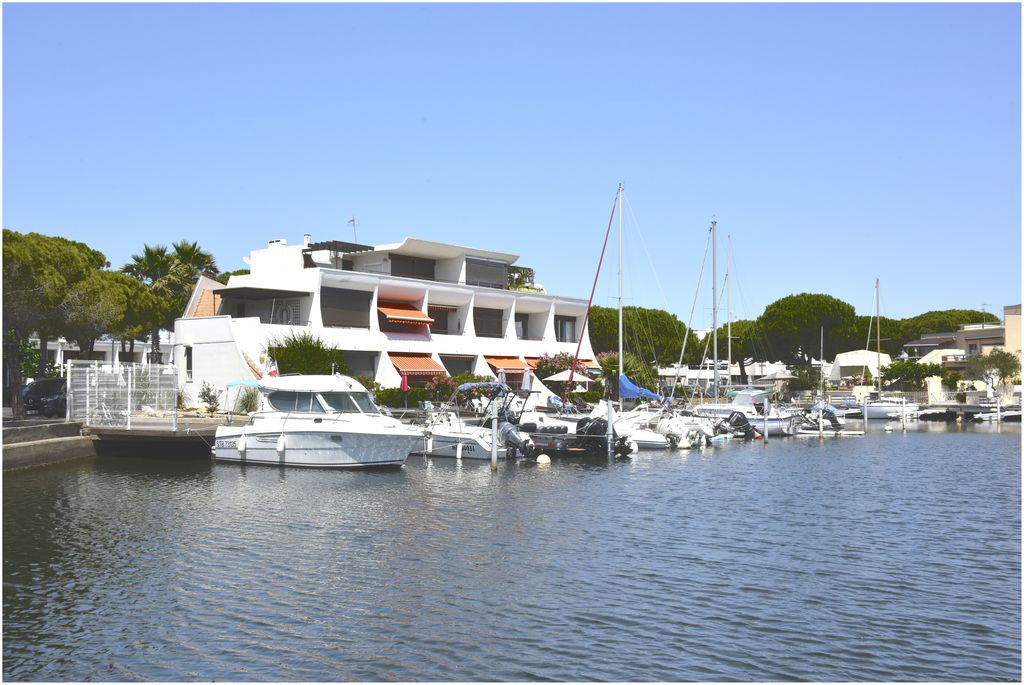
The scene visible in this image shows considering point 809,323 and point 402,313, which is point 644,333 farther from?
point 402,313

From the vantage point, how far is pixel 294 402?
116 feet

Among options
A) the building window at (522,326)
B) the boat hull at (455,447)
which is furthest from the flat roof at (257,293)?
the building window at (522,326)

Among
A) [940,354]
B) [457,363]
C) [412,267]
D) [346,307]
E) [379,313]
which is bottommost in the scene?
[457,363]

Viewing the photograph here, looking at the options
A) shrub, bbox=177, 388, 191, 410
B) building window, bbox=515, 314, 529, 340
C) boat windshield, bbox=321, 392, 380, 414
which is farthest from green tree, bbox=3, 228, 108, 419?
building window, bbox=515, 314, 529, 340

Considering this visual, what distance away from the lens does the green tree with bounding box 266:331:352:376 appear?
1944 inches

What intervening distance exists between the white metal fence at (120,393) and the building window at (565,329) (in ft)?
122

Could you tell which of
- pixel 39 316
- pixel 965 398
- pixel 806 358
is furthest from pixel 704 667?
pixel 806 358

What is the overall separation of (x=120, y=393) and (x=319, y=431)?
8.40m

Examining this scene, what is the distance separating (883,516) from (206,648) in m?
19.1

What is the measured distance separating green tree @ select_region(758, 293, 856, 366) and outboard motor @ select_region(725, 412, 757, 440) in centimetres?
5687

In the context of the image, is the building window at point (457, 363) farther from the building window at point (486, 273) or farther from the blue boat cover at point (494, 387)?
the blue boat cover at point (494, 387)

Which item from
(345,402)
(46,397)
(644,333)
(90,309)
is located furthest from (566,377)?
(644,333)

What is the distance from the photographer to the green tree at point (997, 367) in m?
83.4

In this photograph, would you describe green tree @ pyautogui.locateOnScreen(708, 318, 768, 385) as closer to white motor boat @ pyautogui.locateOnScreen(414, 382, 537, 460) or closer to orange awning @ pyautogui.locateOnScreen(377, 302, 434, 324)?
orange awning @ pyautogui.locateOnScreen(377, 302, 434, 324)
